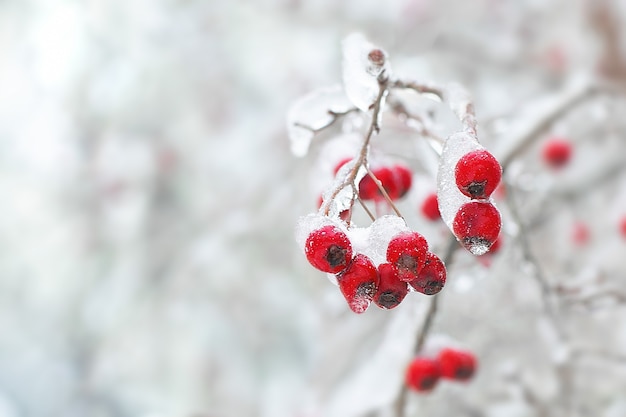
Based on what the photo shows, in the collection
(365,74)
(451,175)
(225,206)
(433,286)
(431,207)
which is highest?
(225,206)

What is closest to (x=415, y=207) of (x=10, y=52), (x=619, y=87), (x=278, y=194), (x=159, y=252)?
(x=619, y=87)

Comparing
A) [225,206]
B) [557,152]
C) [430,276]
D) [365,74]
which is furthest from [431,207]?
[225,206]

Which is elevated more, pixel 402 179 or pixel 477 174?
pixel 402 179

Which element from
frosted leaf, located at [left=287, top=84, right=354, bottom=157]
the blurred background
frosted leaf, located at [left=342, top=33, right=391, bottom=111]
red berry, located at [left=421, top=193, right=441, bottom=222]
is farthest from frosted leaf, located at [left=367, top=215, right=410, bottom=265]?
the blurred background

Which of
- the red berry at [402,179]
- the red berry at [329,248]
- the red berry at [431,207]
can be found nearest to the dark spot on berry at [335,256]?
the red berry at [329,248]

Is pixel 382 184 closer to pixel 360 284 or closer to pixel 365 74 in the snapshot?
pixel 365 74

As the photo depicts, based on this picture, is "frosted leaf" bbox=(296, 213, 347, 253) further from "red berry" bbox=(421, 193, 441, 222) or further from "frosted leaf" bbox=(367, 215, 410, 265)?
"red berry" bbox=(421, 193, 441, 222)

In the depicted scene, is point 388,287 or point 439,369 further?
point 439,369
